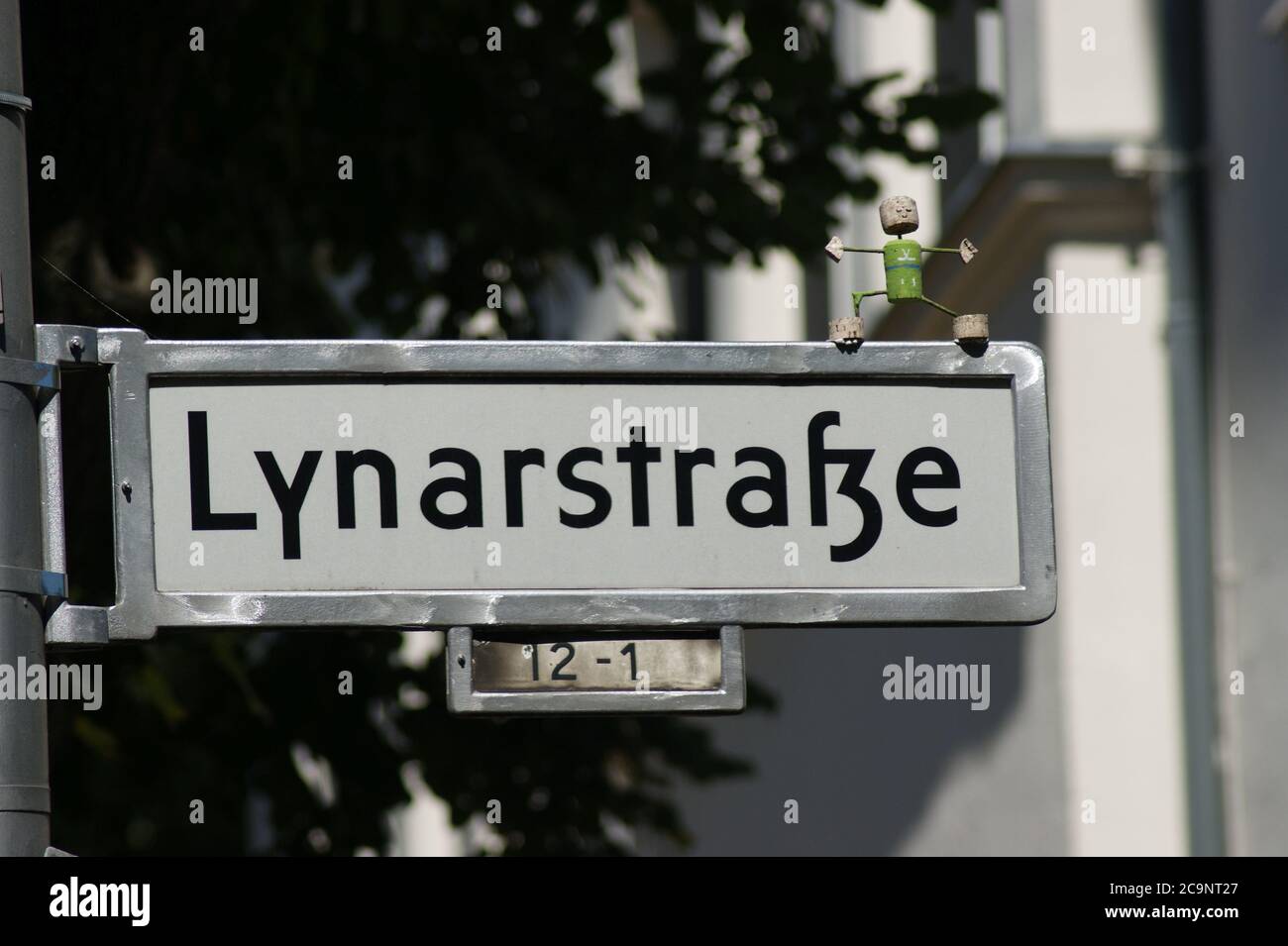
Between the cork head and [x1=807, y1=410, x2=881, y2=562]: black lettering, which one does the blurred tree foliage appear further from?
[x1=807, y1=410, x2=881, y2=562]: black lettering

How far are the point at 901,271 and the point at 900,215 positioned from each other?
0.09 m

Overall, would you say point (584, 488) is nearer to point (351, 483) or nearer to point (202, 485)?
point (351, 483)

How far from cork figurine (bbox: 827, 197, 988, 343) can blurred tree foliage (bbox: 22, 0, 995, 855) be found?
3.56m

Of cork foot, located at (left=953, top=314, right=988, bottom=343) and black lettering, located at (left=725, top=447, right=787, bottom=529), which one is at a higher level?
cork foot, located at (left=953, top=314, right=988, bottom=343)

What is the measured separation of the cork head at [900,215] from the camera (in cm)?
249

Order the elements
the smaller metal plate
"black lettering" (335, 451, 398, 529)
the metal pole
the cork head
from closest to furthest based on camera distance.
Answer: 1. the metal pole
2. the smaller metal plate
3. "black lettering" (335, 451, 398, 529)
4. the cork head

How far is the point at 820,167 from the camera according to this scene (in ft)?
20.9

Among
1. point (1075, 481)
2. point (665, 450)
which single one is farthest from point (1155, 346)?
point (665, 450)

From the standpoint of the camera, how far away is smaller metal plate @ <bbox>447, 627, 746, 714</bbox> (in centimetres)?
226

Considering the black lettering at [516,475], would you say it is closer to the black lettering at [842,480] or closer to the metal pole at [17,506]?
the black lettering at [842,480]

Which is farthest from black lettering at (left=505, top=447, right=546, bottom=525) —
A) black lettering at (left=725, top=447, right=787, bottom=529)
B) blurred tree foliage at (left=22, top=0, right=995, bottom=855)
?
blurred tree foliage at (left=22, top=0, right=995, bottom=855)

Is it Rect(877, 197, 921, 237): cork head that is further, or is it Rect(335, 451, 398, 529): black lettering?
Rect(877, 197, 921, 237): cork head

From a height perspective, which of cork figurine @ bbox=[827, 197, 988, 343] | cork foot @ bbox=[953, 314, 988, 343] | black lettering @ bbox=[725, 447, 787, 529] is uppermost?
cork figurine @ bbox=[827, 197, 988, 343]

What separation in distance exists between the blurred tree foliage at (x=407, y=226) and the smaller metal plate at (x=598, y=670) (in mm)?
3713
